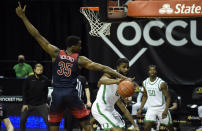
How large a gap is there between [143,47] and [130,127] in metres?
3.18

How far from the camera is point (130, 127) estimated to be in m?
13.2

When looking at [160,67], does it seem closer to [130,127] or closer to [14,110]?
[130,127]

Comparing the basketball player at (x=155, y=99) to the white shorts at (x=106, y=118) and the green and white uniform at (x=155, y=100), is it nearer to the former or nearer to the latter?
the green and white uniform at (x=155, y=100)

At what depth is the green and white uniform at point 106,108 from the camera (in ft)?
28.3

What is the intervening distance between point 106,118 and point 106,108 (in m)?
0.24

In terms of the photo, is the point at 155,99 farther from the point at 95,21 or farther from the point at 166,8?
the point at 95,21

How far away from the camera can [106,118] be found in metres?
8.62

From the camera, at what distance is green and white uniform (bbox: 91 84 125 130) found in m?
8.62

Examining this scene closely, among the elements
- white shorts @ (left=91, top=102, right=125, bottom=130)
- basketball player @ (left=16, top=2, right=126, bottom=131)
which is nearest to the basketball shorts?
basketball player @ (left=16, top=2, right=126, bottom=131)

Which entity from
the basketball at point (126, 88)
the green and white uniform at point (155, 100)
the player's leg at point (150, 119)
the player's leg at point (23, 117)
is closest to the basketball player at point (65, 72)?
the basketball at point (126, 88)

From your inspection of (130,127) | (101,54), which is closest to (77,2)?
(101,54)

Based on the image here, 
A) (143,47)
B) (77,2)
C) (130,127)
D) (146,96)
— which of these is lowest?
(130,127)

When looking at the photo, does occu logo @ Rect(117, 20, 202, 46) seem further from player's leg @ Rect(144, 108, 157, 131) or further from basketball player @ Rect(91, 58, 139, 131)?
basketball player @ Rect(91, 58, 139, 131)

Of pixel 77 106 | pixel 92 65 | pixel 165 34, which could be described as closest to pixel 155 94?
pixel 165 34
